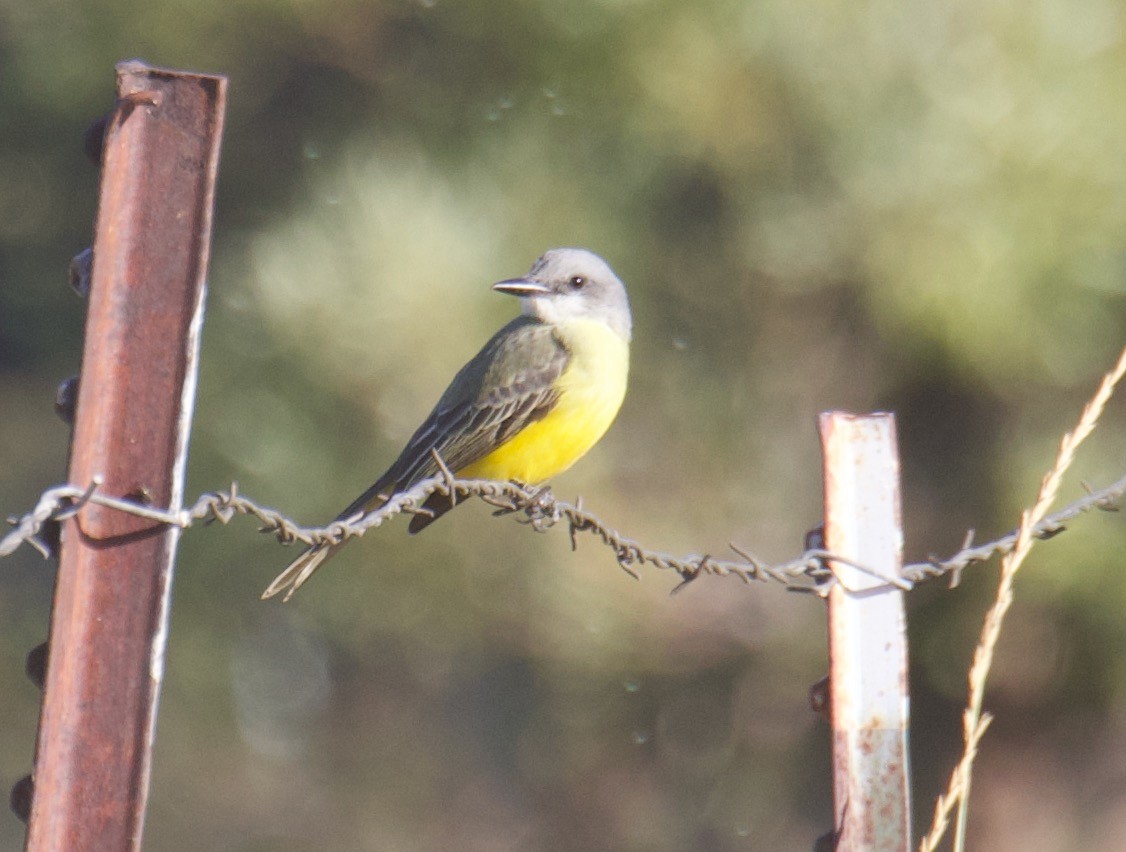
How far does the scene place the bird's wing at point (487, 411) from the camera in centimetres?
376

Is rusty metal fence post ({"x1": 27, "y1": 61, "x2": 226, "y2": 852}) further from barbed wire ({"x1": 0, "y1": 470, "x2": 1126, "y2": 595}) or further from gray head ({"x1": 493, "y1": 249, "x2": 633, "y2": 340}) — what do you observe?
gray head ({"x1": 493, "y1": 249, "x2": 633, "y2": 340})

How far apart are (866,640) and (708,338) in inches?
155

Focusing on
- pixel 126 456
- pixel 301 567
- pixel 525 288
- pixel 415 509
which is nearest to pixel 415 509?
pixel 415 509

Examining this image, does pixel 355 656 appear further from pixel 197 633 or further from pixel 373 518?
pixel 373 518

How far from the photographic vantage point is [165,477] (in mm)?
1431

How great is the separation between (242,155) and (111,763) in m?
6.62

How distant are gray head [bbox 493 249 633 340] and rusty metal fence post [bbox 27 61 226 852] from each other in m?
2.54

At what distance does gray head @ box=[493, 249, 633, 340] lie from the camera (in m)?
4.11

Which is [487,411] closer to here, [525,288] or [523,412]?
[523,412]

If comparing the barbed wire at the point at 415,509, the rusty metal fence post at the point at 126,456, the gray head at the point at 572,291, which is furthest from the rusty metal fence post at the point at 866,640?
the gray head at the point at 572,291

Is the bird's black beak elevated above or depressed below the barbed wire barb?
above

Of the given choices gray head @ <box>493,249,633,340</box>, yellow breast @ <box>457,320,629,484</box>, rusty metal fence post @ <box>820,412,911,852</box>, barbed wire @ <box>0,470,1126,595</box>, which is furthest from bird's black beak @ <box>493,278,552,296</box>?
rusty metal fence post @ <box>820,412,911,852</box>

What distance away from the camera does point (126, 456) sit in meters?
1.42

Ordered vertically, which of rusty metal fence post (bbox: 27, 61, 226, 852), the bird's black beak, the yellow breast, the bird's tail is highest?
the bird's black beak
